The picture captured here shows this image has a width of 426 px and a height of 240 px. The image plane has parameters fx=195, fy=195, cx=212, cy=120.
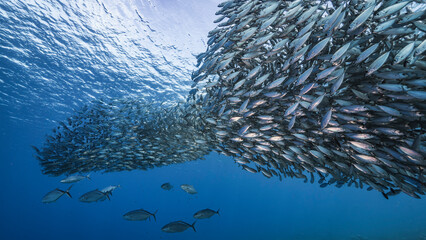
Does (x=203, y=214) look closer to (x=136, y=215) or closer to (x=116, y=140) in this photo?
(x=136, y=215)

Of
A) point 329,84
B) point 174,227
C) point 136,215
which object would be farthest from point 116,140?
point 329,84

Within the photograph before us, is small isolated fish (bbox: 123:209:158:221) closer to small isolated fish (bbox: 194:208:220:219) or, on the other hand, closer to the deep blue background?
small isolated fish (bbox: 194:208:220:219)

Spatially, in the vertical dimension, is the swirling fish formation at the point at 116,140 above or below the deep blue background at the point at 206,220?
above

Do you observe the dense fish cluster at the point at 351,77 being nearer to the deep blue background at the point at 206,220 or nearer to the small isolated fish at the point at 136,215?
the small isolated fish at the point at 136,215

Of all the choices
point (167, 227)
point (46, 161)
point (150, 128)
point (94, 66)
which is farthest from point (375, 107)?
point (94, 66)

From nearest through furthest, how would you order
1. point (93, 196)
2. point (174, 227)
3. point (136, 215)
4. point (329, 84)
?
point (329, 84) → point (174, 227) → point (136, 215) → point (93, 196)

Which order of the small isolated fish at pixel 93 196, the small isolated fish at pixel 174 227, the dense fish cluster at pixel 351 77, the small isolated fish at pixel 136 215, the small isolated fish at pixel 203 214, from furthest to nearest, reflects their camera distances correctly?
the small isolated fish at pixel 93 196 → the small isolated fish at pixel 203 214 → the small isolated fish at pixel 136 215 → the small isolated fish at pixel 174 227 → the dense fish cluster at pixel 351 77

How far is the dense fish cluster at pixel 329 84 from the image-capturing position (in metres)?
3.29

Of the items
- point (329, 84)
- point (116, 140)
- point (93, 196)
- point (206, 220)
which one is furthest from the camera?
point (206, 220)

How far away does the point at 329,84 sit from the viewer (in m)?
4.62

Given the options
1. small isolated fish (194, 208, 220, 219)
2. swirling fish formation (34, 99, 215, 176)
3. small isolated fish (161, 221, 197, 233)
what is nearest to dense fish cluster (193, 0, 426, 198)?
small isolated fish (194, 208, 220, 219)

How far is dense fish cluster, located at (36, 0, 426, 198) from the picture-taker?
3.29 meters

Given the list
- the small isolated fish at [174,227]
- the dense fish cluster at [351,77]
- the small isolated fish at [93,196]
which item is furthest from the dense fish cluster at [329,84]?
the small isolated fish at [93,196]

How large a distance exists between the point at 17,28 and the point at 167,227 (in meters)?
15.2
